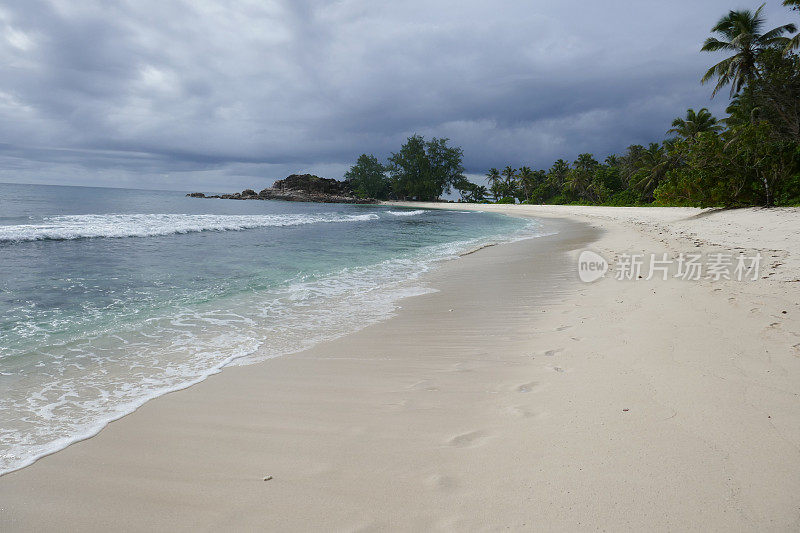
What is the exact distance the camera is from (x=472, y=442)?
7.88 feet

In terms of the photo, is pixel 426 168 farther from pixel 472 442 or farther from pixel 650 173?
pixel 472 442

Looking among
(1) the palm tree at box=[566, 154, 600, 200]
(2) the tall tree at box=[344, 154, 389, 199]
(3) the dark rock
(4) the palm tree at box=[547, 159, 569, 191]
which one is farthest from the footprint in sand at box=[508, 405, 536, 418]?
(3) the dark rock

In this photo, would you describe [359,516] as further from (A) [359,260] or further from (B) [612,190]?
(B) [612,190]

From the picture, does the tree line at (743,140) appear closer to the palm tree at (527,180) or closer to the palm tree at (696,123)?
the palm tree at (696,123)

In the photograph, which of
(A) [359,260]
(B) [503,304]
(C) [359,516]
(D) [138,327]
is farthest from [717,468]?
(A) [359,260]

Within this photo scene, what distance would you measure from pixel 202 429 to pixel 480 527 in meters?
2.06

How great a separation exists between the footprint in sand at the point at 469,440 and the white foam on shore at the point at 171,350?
8.34ft

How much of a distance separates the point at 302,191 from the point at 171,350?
399 feet

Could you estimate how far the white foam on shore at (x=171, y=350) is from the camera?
2.90m

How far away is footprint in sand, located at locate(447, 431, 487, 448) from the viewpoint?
7.81 ft

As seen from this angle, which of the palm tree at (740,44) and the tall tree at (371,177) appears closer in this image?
the palm tree at (740,44)

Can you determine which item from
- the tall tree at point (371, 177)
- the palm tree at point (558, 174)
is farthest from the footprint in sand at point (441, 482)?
the tall tree at point (371, 177)

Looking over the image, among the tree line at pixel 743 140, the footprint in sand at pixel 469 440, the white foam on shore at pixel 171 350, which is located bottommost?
the white foam on shore at pixel 171 350

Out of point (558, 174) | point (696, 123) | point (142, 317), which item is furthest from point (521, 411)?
point (558, 174)
